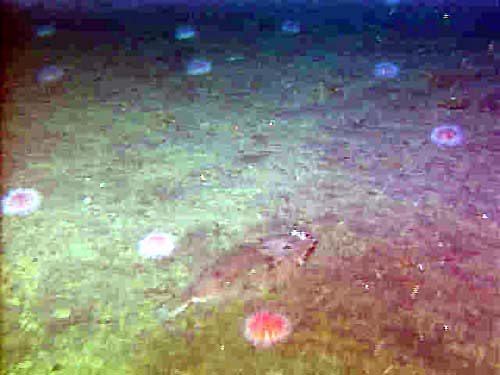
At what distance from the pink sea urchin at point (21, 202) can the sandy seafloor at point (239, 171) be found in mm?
58

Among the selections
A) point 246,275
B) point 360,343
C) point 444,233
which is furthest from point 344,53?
point 360,343

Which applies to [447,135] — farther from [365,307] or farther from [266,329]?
[266,329]

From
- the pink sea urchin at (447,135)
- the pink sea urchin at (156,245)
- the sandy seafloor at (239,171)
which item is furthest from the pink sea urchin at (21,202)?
the pink sea urchin at (447,135)

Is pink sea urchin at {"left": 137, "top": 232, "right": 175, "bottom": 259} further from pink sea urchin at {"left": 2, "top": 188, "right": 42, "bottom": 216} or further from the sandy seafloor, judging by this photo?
pink sea urchin at {"left": 2, "top": 188, "right": 42, "bottom": 216}

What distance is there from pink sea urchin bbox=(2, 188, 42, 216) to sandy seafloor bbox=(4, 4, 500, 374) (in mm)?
58

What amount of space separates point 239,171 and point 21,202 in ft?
4.02

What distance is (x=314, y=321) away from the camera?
2.17 meters

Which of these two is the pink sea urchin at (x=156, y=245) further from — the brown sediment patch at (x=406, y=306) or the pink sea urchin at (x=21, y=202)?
the pink sea urchin at (x=21, y=202)

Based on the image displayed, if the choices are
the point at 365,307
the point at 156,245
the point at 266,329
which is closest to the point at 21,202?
the point at 156,245

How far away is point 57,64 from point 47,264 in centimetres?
234

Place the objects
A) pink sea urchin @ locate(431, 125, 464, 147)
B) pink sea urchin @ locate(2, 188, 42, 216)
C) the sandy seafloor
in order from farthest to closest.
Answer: pink sea urchin @ locate(431, 125, 464, 147) → pink sea urchin @ locate(2, 188, 42, 216) → the sandy seafloor

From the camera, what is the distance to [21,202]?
2.92 m

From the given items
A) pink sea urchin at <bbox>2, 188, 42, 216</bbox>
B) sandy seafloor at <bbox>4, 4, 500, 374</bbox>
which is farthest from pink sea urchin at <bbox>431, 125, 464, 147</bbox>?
pink sea urchin at <bbox>2, 188, 42, 216</bbox>

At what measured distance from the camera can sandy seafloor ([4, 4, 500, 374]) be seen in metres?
2.34
